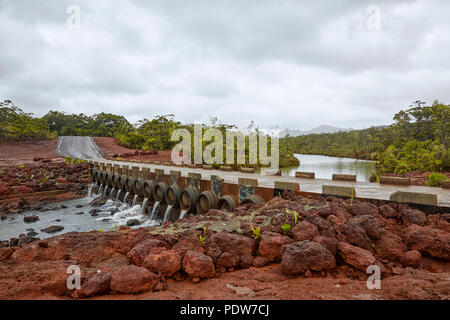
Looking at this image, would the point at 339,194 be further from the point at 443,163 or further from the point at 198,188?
the point at 443,163

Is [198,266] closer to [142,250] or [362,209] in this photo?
[142,250]

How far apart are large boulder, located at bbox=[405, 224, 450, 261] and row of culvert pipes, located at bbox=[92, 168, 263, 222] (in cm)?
314

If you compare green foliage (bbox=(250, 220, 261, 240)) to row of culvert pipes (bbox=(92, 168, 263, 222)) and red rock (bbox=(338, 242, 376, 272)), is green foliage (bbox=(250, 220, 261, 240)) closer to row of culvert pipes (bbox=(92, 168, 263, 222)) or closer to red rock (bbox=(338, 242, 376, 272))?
red rock (bbox=(338, 242, 376, 272))

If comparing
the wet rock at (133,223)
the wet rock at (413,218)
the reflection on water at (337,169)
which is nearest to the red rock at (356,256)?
the wet rock at (413,218)

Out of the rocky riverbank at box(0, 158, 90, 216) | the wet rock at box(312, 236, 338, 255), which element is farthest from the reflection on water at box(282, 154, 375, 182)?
the rocky riverbank at box(0, 158, 90, 216)

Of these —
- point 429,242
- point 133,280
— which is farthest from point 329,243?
point 133,280

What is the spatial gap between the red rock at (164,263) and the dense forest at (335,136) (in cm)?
1257

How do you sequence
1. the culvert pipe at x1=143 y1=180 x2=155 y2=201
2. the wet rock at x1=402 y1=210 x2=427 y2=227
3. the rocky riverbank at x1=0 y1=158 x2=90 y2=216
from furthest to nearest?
the rocky riverbank at x1=0 y1=158 x2=90 y2=216, the culvert pipe at x1=143 y1=180 x2=155 y2=201, the wet rock at x1=402 y1=210 x2=427 y2=227

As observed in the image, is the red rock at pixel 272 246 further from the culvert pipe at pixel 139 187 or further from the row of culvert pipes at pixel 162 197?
the culvert pipe at pixel 139 187

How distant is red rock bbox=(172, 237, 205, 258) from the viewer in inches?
117

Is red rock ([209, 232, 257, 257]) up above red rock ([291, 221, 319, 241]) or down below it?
below

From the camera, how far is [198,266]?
2588mm
